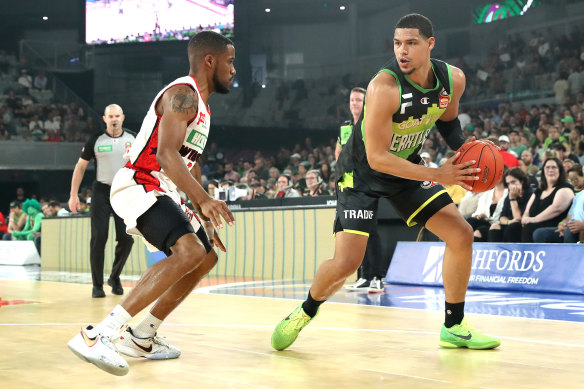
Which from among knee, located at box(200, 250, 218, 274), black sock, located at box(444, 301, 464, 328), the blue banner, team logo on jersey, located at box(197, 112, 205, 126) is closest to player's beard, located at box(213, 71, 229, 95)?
team logo on jersey, located at box(197, 112, 205, 126)

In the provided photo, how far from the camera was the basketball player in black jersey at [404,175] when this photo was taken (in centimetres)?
404

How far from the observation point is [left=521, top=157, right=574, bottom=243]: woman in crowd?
27.4 feet

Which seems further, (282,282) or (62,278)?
(62,278)

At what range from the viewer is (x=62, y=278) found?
37.6ft

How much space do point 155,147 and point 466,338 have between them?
1982 mm

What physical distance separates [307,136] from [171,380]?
21.1 m

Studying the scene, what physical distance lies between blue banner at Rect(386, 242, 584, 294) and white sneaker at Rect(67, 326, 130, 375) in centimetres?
561

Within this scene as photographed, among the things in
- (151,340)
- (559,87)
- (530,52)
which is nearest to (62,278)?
(151,340)

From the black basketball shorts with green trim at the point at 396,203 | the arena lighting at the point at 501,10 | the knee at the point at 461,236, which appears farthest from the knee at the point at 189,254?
the arena lighting at the point at 501,10

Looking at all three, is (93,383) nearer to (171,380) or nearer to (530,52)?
(171,380)

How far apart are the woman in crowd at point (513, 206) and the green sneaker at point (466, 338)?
4.69 meters

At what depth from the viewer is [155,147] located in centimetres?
398

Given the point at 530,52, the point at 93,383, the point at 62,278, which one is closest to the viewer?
the point at 93,383

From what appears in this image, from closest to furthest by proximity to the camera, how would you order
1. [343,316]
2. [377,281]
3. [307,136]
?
[343,316] < [377,281] < [307,136]
